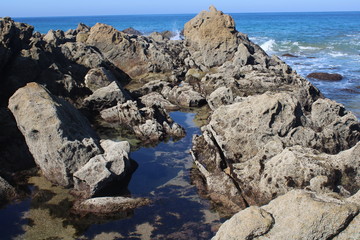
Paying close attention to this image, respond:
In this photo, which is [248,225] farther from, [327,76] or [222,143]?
[327,76]

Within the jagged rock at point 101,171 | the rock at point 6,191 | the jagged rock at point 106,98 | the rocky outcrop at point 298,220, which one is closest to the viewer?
the rocky outcrop at point 298,220

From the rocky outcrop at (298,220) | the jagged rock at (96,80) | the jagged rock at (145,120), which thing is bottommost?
the jagged rock at (145,120)

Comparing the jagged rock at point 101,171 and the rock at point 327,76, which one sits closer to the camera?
the jagged rock at point 101,171

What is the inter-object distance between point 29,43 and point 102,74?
301 inches

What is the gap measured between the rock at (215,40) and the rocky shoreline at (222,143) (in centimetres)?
1091

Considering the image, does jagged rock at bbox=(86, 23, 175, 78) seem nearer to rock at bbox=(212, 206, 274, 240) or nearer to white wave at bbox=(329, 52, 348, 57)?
rock at bbox=(212, 206, 274, 240)

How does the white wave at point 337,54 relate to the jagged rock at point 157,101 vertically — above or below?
above

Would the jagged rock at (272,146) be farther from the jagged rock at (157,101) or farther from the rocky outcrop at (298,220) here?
the jagged rock at (157,101)

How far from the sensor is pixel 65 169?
644 inches

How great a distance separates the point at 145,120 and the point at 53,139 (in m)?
8.79

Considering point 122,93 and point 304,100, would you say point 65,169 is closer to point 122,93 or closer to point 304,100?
point 122,93

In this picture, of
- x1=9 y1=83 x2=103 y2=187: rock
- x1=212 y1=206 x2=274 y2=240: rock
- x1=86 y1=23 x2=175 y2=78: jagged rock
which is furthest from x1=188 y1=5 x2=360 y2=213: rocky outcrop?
x1=86 y1=23 x2=175 y2=78: jagged rock

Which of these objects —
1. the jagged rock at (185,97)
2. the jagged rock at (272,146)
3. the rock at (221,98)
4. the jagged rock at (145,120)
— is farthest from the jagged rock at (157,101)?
the jagged rock at (272,146)

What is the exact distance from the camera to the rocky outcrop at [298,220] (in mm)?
8336
